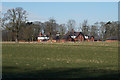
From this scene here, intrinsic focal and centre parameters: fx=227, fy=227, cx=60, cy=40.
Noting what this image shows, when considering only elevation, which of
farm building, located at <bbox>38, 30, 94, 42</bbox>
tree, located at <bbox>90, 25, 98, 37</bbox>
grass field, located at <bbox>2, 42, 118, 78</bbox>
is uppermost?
tree, located at <bbox>90, 25, 98, 37</bbox>

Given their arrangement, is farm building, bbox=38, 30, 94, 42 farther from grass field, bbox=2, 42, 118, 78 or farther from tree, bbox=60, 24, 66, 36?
grass field, bbox=2, 42, 118, 78

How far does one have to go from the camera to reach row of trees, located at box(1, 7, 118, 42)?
81.2 m

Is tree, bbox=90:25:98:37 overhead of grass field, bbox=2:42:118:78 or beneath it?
overhead

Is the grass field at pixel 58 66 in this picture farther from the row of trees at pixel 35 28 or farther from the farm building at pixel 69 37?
the farm building at pixel 69 37

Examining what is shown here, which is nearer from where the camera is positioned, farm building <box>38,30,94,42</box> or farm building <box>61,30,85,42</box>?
farm building <box>61,30,85,42</box>

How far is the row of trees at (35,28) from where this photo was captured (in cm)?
8125

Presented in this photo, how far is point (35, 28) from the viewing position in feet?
401

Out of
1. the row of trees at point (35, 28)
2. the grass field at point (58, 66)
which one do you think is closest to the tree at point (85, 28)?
the row of trees at point (35, 28)

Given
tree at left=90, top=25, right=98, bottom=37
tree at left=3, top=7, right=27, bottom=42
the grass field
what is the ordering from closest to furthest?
the grass field → tree at left=3, top=7, right=27, bottom=42 → tree at left=90, top=25, right=98, bottom=37

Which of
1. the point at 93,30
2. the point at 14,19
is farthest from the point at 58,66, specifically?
the point at 93,30

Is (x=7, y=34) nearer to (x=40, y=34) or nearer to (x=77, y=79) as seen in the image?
(x=40, y=34)

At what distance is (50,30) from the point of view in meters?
109

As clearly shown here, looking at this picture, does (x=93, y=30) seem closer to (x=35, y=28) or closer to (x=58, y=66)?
(x=35, y=28)

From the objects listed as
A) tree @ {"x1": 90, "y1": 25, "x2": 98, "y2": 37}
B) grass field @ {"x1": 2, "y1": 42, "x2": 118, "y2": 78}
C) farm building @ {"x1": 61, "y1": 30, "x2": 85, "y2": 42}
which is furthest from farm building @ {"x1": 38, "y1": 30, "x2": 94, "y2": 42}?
grass field @ {"x1": 2, "y1": 42, "x2": 118, "y2": 78}
